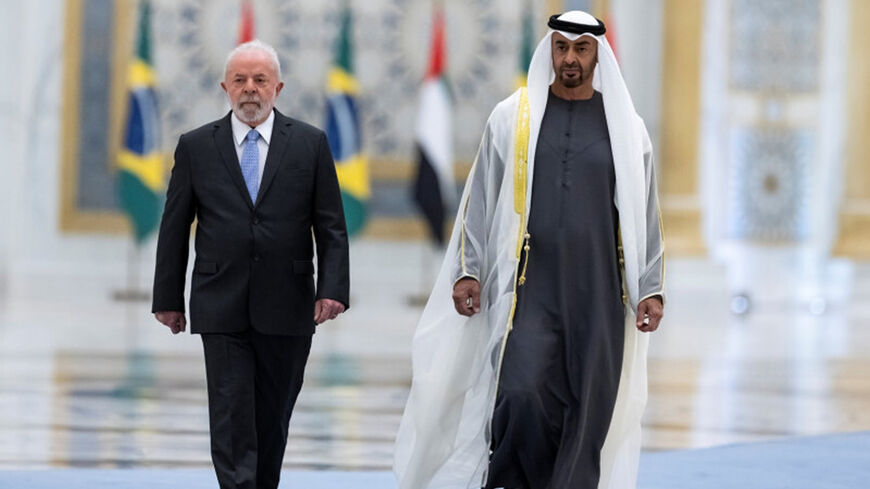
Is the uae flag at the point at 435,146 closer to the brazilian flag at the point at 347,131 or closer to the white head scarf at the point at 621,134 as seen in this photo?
the brazilian flag at the point at 347,131

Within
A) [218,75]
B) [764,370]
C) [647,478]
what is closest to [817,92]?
[218,75]

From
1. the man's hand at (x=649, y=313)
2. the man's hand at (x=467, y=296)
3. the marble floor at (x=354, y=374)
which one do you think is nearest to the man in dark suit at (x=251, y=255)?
the man's hand at (x=467, y=296)

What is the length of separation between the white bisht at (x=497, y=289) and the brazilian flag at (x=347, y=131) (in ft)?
43.6

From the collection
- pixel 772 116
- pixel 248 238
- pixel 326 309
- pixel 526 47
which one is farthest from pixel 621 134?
pixel 772 116

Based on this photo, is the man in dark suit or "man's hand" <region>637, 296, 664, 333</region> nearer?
"man's hand" <region>637, 296, 664, 333</region>

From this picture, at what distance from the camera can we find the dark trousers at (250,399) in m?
4.74

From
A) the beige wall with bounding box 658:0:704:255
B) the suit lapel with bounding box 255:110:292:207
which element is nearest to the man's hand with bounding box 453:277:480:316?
the suit lapel with bounding box 255:110:292:207

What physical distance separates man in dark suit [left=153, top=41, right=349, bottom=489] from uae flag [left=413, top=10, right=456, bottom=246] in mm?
13458

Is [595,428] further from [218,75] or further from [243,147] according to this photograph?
[218,75]

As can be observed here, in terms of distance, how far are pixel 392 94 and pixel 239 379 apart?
50.0 feet

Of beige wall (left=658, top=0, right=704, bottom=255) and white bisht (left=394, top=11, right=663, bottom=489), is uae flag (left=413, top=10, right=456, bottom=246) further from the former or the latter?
white bisht (left=394, top=11, right=663, bottom=489)

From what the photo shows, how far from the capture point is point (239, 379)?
15.6ft

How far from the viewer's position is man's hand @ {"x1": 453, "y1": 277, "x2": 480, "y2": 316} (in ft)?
15.7

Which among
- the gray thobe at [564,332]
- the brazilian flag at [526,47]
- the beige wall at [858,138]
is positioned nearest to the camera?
the gray thobe at [564,332]
